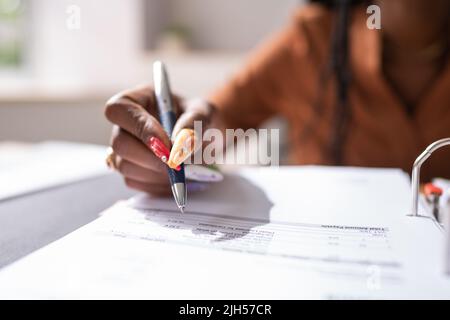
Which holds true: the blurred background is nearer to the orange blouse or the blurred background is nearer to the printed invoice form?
the orange blouse

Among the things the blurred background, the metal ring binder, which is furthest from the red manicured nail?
the blurred background

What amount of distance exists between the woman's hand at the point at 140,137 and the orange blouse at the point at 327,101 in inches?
13.4

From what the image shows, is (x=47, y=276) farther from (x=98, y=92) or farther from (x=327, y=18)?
(x=98, y=92)

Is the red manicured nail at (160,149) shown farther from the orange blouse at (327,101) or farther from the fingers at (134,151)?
the orange blouse at (327,101)

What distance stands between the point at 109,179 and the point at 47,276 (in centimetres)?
29

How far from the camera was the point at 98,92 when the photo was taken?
1.66 meters

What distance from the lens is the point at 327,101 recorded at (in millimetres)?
853

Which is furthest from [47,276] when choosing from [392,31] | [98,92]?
[98,92]

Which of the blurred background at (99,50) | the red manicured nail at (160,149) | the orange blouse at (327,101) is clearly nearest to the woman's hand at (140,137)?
the red manicured nail at (160,149)

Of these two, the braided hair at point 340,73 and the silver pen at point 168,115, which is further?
the braided hair at point 340,73

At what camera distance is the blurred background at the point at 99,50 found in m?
1.60

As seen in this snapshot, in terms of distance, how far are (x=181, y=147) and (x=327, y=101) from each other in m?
0.55

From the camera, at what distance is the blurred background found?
1.60 metres

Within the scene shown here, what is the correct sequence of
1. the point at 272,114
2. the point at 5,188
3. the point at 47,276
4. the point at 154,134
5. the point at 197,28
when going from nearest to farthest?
the point at 47,276 < the point at 154,134 < the point at 5,188 < the point at 272,114 < the point at 197,28
